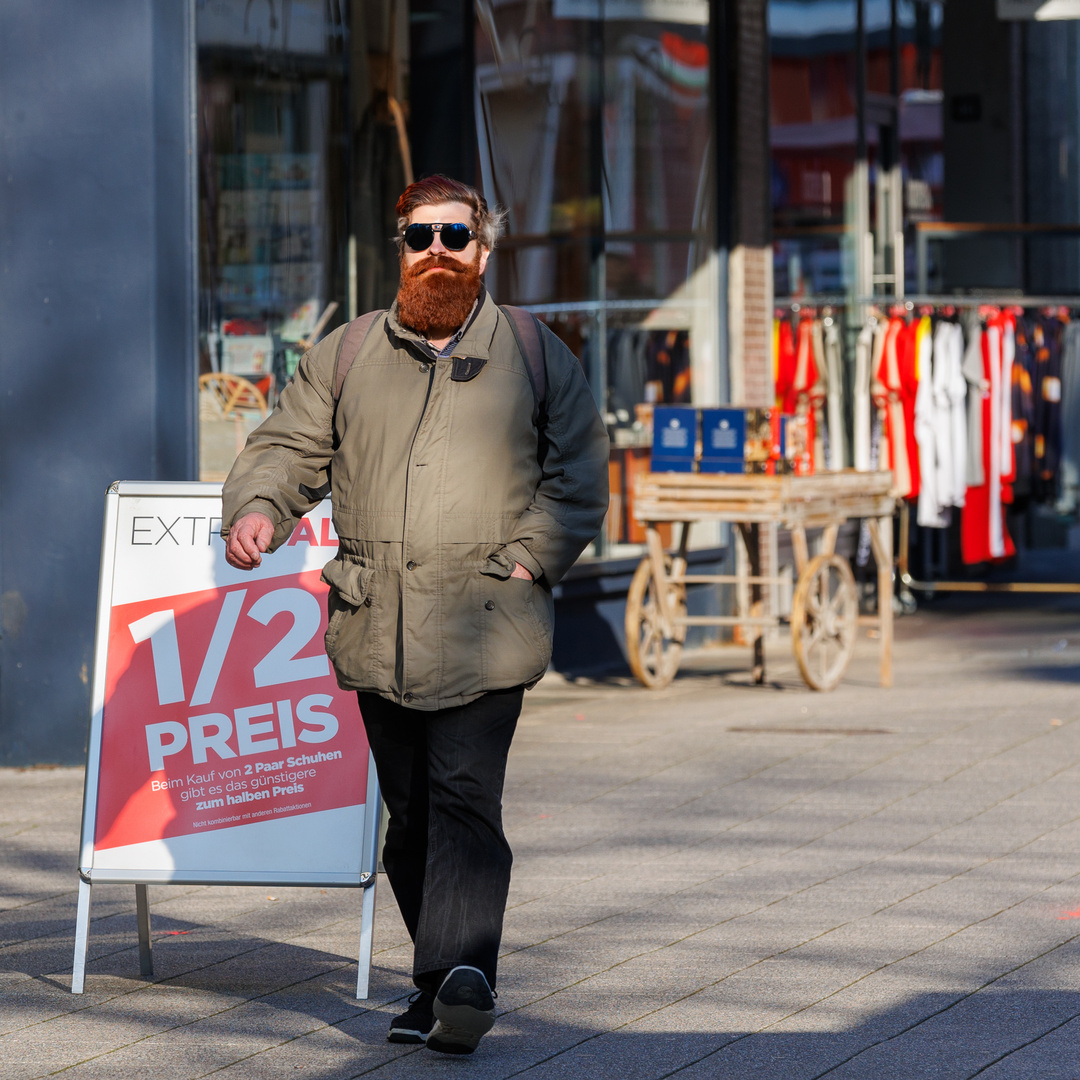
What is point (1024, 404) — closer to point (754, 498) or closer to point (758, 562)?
point (758, 562)

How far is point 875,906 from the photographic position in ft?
18.7

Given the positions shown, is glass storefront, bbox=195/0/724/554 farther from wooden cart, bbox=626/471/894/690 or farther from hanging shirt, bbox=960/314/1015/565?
hanging shirt, bbox=960/314/1015/565

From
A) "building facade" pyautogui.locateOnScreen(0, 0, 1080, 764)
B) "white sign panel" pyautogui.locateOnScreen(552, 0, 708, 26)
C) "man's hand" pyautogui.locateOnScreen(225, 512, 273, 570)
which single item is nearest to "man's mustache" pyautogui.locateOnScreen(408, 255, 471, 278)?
"man's hand" pyautogui.locateOnScreen(225, 512, 273, 570)

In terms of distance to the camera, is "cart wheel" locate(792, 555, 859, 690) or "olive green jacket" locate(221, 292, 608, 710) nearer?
"olive green jacket" locate(221, 292, 608, 710)

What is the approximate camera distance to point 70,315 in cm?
794

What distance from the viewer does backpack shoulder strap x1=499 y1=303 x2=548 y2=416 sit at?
4.36m

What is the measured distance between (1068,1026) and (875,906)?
49.5 inches

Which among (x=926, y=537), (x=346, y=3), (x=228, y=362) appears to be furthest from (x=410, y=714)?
(x=926, y=537)

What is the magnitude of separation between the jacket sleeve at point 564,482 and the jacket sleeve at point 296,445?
510mm

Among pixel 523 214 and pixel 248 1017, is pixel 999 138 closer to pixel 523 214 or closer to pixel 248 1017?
pixel 523 214

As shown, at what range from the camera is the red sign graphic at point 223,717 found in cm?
497

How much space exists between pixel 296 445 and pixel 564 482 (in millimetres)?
634

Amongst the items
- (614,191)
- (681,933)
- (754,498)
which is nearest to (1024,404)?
(614,191)

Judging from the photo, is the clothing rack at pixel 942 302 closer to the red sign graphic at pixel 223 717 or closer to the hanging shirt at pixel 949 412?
the hanging shirt at pixel 949 412
